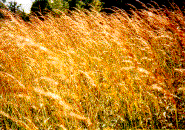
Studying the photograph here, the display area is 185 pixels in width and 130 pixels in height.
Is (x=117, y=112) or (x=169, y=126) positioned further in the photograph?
(x=117, y=112)

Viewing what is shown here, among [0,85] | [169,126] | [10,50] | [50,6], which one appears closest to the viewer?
[169,126]

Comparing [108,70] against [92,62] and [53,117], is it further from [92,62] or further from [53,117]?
[53,117]

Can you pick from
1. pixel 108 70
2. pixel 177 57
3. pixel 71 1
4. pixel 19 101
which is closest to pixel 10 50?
pixel 19 101

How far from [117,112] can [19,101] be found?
126 cm

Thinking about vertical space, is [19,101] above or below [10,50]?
below

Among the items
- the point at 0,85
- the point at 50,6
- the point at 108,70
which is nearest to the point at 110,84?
the point at 108,70

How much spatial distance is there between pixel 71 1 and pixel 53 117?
18.6 m

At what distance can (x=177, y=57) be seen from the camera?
6.61ft

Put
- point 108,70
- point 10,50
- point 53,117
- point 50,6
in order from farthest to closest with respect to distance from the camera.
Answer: point 50,6 < point 10,50 < point 108,70 < point 53,117

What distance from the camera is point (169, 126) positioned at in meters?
1.12

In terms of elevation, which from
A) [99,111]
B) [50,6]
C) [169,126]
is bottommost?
[99,111]

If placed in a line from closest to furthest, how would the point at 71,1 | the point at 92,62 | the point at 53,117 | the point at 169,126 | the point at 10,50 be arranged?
1. the point at 169,126
2. the point at 53,117
3. the point at 92,62
4. the point at 10,50
5. the point at 71,1

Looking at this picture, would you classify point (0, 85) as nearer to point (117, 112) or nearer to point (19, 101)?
point (19, 101)

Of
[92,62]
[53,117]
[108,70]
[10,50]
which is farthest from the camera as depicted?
[10,50]
